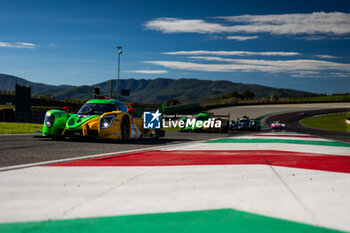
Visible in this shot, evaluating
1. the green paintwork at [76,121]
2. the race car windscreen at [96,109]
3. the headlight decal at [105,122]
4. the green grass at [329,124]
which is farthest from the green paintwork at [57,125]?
the green grass at [329,124]

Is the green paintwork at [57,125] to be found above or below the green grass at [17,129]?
above

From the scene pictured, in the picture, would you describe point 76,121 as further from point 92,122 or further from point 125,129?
point 125,129

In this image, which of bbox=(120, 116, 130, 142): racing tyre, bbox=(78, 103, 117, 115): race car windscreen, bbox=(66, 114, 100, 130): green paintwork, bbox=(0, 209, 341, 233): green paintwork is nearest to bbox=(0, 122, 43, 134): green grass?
bbox=(78, 103, 117, 115): race car windscreen

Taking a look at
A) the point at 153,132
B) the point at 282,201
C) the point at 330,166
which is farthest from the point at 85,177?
the point at 153,132

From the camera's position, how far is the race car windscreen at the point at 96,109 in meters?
11.6

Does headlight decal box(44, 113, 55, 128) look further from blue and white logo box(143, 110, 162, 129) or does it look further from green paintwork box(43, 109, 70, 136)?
blue and white logo box(143, 110, 162, 129)

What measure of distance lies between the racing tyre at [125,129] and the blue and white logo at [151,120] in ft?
4.26

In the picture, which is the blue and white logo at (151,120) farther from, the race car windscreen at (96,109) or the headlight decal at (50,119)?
the headlight decal at (50,119)

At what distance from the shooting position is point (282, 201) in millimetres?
3520

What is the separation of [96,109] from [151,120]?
265 centimetres

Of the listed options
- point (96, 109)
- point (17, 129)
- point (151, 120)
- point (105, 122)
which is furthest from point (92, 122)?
point (17, 129)

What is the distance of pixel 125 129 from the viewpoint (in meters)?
11.9

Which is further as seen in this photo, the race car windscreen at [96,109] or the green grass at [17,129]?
the green grass at [17,129]

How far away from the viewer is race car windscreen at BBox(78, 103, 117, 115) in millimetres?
11625
